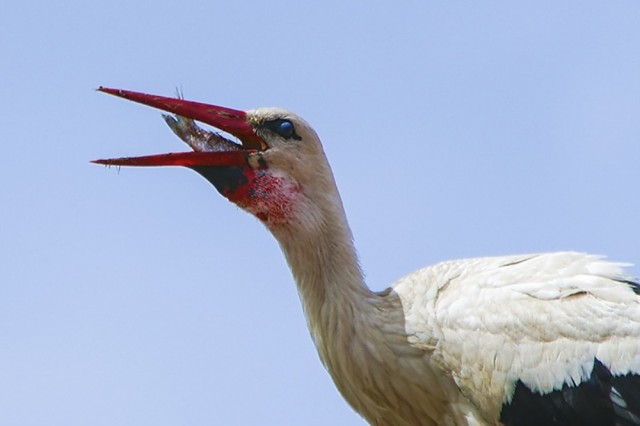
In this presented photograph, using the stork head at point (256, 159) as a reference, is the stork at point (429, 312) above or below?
below

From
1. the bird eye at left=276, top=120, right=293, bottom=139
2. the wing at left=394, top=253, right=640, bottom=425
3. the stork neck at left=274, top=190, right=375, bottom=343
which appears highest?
the bird eye at left=276, top=120, right=293, bottom=139

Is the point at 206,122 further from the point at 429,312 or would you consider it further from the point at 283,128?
the point at 429,312

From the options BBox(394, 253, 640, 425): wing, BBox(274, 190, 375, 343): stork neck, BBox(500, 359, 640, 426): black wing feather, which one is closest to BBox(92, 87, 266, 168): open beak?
BBox(274, 190, 375, 343): stork neck

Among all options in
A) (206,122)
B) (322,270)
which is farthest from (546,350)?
(206,122)

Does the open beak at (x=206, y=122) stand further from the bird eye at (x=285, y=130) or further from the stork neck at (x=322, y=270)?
the stork neck at (x=322, y=270)

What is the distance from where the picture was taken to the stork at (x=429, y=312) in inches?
707

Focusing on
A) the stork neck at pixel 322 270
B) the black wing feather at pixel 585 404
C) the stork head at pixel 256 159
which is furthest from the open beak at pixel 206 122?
the black wing feather at pixel 585 404

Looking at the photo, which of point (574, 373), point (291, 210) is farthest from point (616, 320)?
point (291, 210)

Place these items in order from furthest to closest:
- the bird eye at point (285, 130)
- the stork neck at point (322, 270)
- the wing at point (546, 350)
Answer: the bird eye at point (285, 130), the stork neck at point (322, 270), the wing at point (546, 350)

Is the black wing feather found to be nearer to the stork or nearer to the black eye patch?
the stork

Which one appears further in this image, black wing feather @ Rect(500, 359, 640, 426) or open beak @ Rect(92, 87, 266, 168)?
open beak @ Rect(92, 87, 266, 168)

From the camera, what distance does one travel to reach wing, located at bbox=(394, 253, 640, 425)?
58.8ft

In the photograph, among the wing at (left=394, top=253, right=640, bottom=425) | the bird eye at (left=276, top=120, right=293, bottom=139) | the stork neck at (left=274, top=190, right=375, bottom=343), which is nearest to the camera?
the wing at (left=394, top=253, right=640, bottom=425)

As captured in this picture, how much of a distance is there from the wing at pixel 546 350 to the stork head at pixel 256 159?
0.77m
